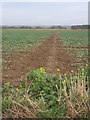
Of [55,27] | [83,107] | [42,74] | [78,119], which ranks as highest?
[55,27]

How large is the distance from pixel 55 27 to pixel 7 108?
9061 centimetres

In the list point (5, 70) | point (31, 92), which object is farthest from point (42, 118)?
point (5, 70)

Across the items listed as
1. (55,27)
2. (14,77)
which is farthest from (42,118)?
(55,27)

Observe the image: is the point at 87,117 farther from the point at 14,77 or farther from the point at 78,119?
→ the point at 14,77

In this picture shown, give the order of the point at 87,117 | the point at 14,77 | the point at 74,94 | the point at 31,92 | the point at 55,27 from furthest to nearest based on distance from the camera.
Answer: the point at 55,27, the point at 14,77, the point at 31,92, the point at 74,94, the point at 87,117

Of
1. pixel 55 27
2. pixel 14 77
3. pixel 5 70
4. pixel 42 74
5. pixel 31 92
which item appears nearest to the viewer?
pixel 31 92

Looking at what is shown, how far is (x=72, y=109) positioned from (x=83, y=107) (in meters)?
0.15

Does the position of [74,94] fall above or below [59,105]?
above

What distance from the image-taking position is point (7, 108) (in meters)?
2.72

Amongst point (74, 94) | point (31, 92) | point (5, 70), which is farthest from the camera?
point (5, 70)

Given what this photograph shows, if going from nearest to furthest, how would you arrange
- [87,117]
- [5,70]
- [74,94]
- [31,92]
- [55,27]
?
[87,117] < [74,94] < [31,92] < [5,70] < [55,27]

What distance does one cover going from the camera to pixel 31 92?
10.5 feet

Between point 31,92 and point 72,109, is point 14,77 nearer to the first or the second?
point 31,92

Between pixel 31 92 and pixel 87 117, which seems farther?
pixel 31 92
